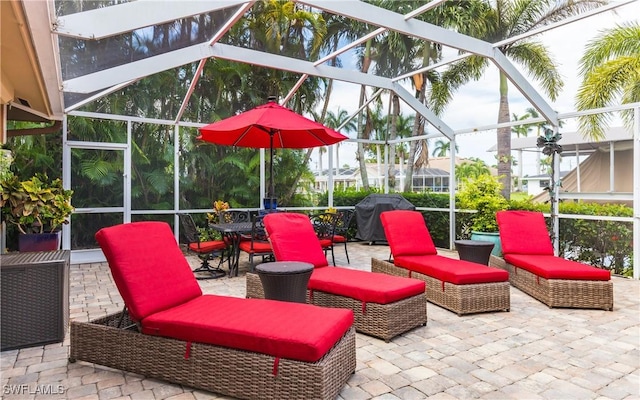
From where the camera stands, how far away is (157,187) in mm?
8445

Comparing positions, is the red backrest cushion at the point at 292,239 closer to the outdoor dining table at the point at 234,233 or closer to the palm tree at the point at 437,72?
the outdoor dining table at the point at 234,233

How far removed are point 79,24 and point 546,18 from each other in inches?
281

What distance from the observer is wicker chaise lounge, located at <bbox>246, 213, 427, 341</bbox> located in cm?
368

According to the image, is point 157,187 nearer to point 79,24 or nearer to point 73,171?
point 73,171

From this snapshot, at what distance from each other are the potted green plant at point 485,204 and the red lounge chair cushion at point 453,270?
2528mm

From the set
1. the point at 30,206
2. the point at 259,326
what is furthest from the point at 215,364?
the point at 30,206

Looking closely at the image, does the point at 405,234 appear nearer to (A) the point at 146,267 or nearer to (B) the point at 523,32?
(A) the point at 146,267

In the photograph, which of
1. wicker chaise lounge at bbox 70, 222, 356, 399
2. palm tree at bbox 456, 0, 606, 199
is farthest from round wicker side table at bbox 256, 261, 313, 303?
palm tree at bbox 456, 0, 606, 199

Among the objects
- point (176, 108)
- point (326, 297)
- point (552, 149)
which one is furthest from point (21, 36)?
point (552, 149)

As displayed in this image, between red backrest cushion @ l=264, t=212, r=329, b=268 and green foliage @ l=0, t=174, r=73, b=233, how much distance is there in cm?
264

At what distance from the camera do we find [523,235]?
18.7 ft

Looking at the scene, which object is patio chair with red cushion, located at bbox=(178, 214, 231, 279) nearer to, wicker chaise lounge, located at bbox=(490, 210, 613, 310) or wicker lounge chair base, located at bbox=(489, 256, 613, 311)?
wicker chaise lounge, located at bbox=(490, 210, 613, 310)

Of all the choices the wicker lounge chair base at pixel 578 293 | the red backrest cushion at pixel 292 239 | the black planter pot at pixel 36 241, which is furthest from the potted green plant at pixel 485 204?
the black planter pot at pixel 36 241

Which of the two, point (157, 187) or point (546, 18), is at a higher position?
point (546, 18)
